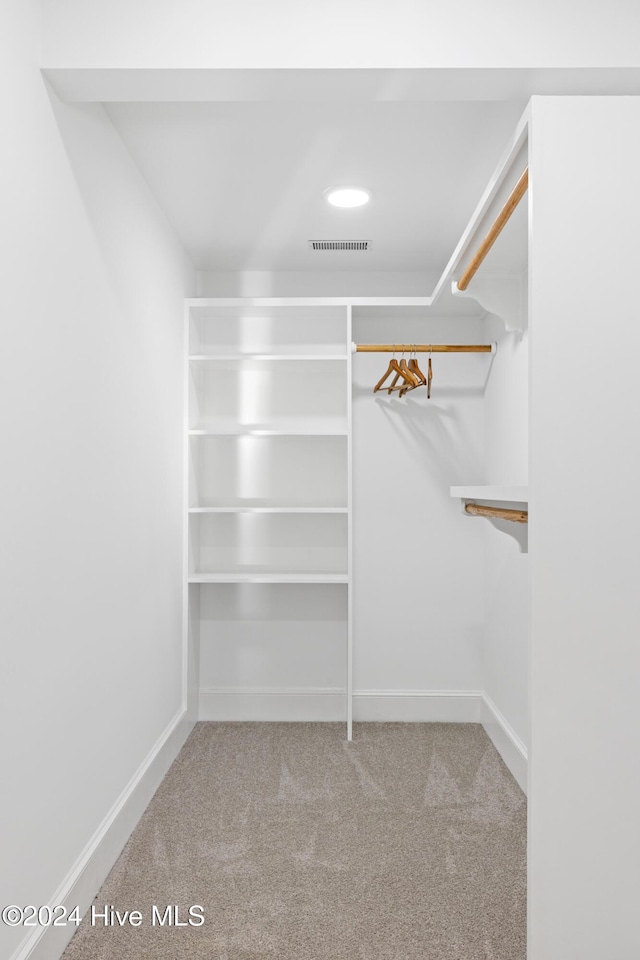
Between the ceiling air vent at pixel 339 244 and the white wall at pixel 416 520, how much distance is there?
1.47 feet

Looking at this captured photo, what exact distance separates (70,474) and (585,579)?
1.36 metres

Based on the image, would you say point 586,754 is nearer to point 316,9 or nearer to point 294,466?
point 316,9

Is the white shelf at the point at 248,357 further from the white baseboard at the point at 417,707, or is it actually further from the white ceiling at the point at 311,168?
the white baseboard at the point at 417,707

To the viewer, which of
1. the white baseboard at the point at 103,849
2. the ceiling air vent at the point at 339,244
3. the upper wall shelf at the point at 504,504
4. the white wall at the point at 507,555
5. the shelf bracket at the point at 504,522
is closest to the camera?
the white baseboard at the point at 103,849

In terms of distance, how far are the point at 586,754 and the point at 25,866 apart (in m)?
1.31

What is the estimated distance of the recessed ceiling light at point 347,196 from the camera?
2.74 m

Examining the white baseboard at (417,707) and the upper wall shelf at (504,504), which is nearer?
the upper wall shelf at (504,504)

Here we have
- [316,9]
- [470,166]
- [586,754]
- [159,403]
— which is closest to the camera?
[586,754]

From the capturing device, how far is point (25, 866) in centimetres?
159

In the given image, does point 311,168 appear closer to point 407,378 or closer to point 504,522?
point 407,378

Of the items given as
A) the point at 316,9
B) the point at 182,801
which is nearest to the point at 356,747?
the point at 182,801

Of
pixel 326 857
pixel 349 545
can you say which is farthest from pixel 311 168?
pixel 326 857

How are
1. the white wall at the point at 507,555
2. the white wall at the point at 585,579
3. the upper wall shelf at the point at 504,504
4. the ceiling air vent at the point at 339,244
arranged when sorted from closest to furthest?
1. the white wall at the point at 585,579
2. the upper wall shelf at the point at 504,504
3. the white wall at the point at 507,555
4. the ceiling air vent at the point at 339,244

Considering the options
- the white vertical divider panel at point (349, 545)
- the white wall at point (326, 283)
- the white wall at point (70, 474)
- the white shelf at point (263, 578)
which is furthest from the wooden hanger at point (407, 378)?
the white wall at point (70, 474)
